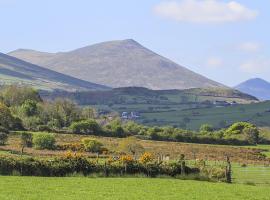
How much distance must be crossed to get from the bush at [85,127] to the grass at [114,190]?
3127 inches

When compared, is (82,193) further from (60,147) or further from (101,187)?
(60,147)

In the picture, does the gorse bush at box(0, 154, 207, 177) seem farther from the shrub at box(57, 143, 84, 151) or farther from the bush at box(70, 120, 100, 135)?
the bush at box(70, 120, 100, 135)

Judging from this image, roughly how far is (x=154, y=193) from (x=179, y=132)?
329 feet

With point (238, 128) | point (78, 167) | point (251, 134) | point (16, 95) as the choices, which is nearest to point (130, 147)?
point (78, 167)

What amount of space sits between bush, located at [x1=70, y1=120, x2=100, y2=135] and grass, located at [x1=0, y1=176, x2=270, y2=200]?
261 feet

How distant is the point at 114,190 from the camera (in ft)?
130

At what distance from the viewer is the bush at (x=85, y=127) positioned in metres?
127

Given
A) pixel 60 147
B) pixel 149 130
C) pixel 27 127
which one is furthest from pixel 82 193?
pixel 149 130

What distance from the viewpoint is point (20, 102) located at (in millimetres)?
152750

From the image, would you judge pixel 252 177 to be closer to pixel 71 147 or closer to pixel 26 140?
pixel 71 147

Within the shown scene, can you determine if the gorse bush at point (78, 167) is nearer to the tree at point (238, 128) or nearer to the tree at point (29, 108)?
the tree at point (29, 108)

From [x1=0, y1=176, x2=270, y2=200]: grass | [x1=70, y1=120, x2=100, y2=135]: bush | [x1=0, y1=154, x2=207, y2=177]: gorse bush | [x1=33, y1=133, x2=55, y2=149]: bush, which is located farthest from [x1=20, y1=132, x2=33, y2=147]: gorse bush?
[x1=0, y1=176, x2=270, y2=200]: grass

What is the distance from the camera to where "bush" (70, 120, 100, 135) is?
417 feet

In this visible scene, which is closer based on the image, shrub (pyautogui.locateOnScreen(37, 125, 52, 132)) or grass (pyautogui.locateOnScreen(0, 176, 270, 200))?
grass (pyautogui.locateOnScreen(0, 176, 270, 200))
